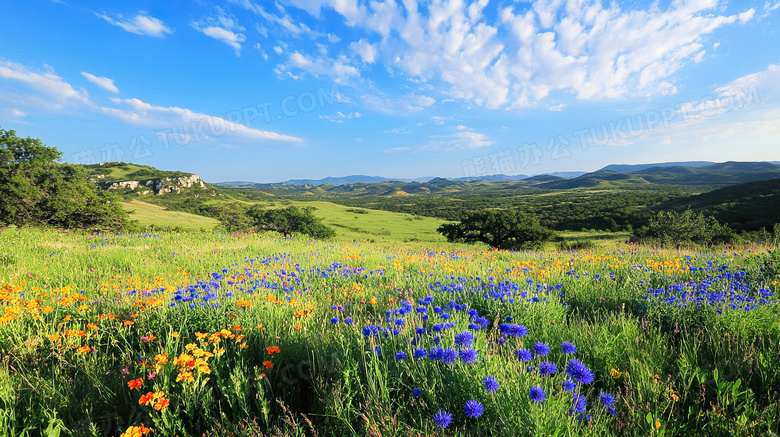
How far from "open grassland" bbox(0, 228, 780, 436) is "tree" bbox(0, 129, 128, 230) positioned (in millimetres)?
23898

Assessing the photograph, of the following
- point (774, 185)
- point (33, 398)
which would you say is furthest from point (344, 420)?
point (774, 185)

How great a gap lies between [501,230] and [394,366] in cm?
4999

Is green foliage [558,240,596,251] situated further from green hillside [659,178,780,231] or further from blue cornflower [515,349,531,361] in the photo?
green hillside [659,178,780,231]

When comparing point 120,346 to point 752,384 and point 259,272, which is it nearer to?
point 259,272

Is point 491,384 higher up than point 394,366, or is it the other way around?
point 491,384

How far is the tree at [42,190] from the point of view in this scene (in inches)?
754

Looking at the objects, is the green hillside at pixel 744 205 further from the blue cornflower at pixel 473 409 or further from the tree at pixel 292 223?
the blue cornflower at pixel 473 409

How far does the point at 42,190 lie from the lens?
2117cm

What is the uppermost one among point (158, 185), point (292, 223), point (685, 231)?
point (158, 185)

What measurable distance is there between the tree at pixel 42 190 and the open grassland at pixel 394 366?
2390cm

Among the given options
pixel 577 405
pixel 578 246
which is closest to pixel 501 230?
pixel 578 246

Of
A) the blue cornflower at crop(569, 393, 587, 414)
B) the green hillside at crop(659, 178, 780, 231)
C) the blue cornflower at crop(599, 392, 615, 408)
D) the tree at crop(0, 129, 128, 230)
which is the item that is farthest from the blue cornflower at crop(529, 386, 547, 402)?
the green hillside at crop(659, 178, 780, 231)

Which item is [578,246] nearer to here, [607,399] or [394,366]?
[607,399]

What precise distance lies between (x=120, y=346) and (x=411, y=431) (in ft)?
9.78
